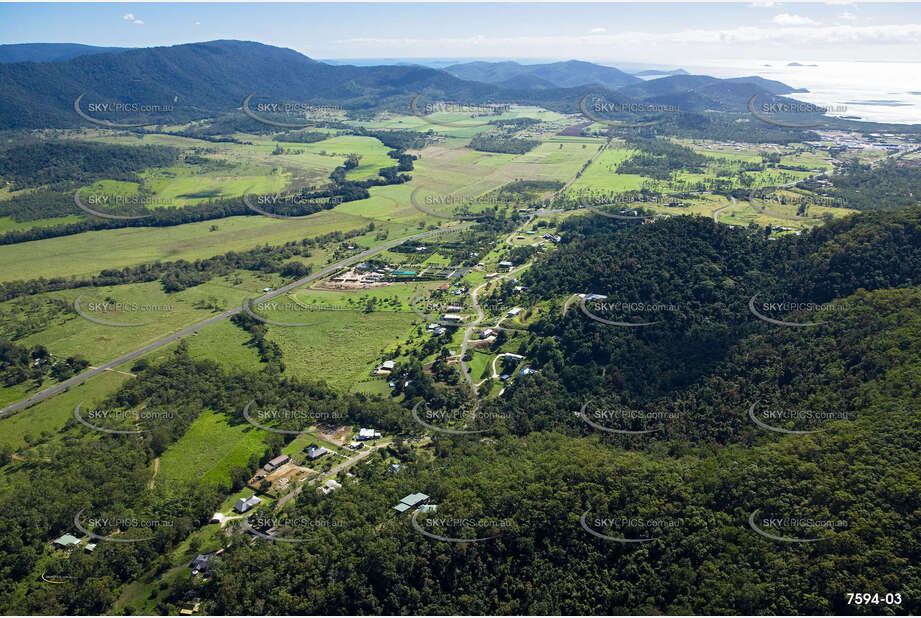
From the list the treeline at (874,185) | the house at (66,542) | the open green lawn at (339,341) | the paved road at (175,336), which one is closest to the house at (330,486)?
the open green lawn at (339,341)

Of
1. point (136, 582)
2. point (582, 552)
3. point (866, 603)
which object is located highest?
point (866, 603)

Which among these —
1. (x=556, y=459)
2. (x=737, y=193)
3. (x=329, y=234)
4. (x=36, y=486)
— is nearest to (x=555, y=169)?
(x=737, y=193)

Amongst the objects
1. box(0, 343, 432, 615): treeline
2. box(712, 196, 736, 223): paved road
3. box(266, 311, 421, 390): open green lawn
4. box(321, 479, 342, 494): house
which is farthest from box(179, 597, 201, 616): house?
box(712, 196, 736, 223): paved road

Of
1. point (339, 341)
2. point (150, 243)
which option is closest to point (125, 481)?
point (339, 341)

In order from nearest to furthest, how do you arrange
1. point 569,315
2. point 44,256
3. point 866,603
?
1. point 866,603
2. point 569,315
3. point 44,256

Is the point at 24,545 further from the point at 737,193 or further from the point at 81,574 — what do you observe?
the point at 737,193

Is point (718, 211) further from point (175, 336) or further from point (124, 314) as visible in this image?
point (124, 314)

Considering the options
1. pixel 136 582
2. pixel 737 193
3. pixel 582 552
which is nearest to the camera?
pixel 582 552

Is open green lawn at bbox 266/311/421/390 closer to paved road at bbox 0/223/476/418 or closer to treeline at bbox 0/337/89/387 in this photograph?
paved road at bbox 0/223/476/418
